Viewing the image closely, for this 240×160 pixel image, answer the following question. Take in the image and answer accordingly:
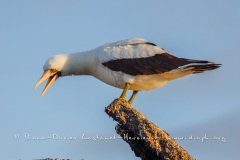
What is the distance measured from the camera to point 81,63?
13.3m

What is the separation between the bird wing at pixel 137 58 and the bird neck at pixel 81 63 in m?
0.31

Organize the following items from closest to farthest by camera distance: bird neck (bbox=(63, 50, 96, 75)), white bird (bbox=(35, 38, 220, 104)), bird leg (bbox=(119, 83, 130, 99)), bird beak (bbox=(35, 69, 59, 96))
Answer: bird leg (bbox=(119, 83, 130, 99)), white bird (bbox=(35, 38, 220, 104)), bird neck (bbox=(63, 50, 96, 75)), bird beak (bbox=(35, 69, 59, 96))

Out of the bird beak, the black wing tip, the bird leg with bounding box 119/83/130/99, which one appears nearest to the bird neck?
the bird beak

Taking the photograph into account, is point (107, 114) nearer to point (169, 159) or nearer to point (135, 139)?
point (135, 139)

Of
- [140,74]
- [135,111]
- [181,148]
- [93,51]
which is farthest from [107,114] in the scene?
[93,51]

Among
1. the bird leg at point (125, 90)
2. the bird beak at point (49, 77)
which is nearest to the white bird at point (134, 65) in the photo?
the bird leg at point (125, 90)

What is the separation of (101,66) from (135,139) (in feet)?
17.1

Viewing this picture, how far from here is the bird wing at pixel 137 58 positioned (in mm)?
12422

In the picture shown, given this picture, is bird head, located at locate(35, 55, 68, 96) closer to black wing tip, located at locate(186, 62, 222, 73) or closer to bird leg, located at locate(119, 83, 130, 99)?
bird leg, located at locate(119, 83, 130, 99)

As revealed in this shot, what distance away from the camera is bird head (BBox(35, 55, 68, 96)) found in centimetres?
1369

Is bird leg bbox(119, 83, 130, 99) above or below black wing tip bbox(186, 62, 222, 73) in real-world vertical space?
below

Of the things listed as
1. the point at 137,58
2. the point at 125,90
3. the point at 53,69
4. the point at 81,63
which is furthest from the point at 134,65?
the point at 53,69

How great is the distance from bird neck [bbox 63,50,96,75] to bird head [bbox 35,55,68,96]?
0.16m

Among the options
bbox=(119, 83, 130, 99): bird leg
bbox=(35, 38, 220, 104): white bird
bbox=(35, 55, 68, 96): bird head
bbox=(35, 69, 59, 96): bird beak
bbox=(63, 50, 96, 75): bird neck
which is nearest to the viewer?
bbox=(119, 83, 130, 99): bird leg
